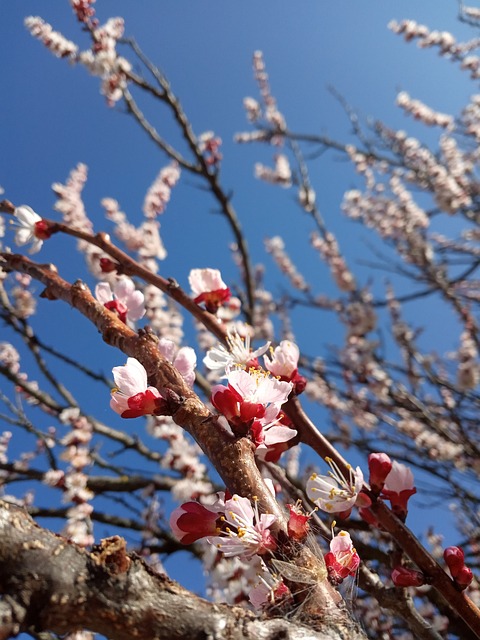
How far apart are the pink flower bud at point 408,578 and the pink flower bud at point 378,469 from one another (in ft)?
0.62

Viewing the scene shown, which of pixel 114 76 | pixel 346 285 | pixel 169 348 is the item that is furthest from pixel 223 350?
pixel 346 285

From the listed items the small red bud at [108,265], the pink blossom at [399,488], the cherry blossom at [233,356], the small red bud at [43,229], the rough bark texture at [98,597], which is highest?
the small red bud at [43,229]

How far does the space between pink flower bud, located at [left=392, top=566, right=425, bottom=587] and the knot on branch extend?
81 centimetres

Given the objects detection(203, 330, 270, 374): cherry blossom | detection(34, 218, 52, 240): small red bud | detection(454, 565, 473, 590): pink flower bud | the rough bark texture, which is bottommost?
the rough bark texture

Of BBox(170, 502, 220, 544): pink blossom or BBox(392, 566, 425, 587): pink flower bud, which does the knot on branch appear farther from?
BBox(392, 566, 425, 587): pink flower bud

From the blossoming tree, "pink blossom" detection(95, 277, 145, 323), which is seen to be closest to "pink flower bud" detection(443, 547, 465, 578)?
the blossoming tree

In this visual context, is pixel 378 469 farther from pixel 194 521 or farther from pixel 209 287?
pixel 209 287

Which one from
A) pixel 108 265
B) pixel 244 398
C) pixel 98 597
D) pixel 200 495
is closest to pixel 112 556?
pixel 98 597

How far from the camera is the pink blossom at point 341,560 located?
900mm

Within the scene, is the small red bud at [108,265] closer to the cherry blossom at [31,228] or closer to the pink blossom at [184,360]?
the cherry blossom at [31,228]

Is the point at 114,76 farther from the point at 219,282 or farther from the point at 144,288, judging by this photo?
the point at 219,282

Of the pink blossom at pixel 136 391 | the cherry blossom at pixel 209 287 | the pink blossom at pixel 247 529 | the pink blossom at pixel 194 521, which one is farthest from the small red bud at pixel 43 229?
the pink blossom at pixel 247 529

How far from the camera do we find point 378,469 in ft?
4.19

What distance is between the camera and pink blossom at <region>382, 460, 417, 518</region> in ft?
4.18
